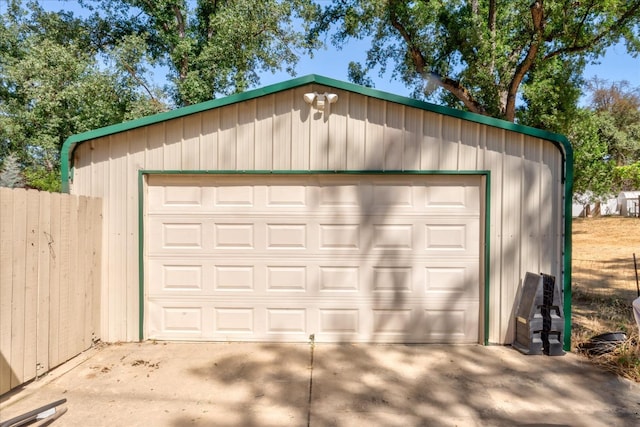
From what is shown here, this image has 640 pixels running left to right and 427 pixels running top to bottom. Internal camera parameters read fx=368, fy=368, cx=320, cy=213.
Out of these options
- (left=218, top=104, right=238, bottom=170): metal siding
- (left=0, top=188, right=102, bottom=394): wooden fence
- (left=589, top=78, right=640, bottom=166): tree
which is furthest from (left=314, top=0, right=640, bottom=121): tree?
(left=589, top=78, right=640, bottom=166): tree

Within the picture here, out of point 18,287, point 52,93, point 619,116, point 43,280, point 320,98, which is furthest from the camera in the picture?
point 619,116

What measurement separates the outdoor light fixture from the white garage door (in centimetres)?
92

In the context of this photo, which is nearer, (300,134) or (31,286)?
(31,286)

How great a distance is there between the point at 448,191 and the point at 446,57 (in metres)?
8.99

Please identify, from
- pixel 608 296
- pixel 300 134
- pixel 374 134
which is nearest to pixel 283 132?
pixel 300 134

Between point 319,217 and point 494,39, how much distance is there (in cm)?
898

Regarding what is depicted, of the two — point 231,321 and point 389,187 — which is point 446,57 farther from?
point 231,321

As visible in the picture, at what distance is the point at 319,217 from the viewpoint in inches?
186

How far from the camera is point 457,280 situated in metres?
4.68

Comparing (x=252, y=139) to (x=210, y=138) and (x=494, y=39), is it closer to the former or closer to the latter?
(x=210, y=138)

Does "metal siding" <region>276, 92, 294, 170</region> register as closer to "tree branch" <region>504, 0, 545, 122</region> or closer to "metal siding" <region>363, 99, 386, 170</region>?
"metal siding" <region>363, 99, 386, 170</region>

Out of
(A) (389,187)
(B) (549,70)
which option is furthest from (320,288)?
(B) (549,70)

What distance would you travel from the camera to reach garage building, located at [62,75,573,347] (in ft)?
15.1

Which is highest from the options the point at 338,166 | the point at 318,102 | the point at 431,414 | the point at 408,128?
the point at 318,102
